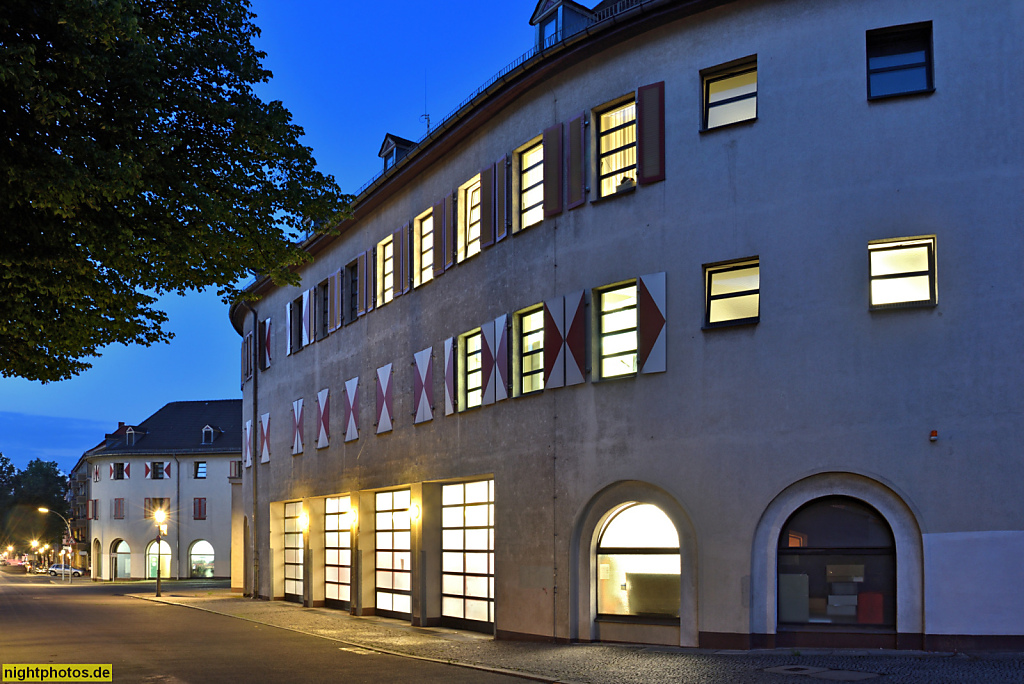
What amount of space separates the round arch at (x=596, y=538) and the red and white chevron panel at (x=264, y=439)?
2117 cm

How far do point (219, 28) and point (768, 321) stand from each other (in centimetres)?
937

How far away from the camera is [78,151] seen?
1385 centimetres

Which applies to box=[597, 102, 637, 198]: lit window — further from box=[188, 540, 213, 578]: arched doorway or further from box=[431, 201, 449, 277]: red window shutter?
box=[188, 540, 213, 578]: arched doorway

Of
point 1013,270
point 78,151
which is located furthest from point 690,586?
point 78,151

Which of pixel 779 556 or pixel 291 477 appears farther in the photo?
pixel 291 477

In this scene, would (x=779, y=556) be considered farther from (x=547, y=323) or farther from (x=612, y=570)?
(x=547, y=323)

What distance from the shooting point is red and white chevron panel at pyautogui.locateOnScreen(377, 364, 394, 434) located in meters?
26.6

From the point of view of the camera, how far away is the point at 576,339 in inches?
739

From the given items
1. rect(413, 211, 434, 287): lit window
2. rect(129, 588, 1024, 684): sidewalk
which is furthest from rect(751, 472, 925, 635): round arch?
rect(413, 211, 434, 287): lit window

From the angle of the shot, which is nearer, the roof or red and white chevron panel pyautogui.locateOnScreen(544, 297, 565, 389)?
red and white chevron panel pyautogui.locateOnScreen(544, 297, 565, 389)

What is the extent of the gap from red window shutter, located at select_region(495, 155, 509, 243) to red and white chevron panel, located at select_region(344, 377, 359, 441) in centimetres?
895

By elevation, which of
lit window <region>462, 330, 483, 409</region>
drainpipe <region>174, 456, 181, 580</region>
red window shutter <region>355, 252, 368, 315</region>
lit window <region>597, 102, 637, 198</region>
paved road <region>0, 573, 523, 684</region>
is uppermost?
lit window <region>597, 102, 637, 198</region>

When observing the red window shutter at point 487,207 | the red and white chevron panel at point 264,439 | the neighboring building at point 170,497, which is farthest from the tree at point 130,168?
the neighboring building at point 170,497

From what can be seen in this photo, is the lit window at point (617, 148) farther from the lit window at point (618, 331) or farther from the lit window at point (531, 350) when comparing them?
the lit window at point (531, 350)
